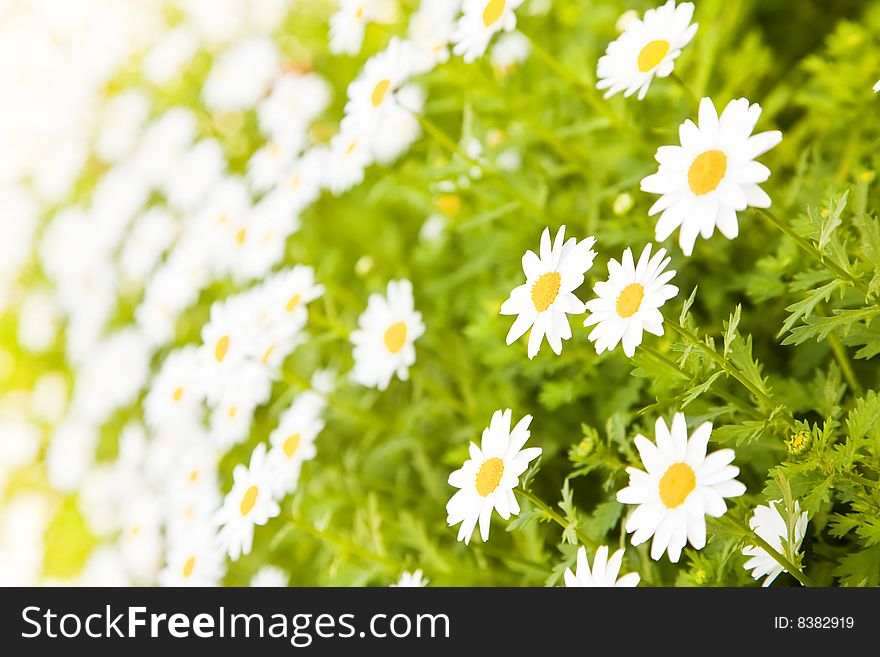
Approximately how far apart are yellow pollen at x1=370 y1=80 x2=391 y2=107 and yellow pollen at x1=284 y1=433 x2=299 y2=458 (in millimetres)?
722

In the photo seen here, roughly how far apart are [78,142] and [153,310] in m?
1.27

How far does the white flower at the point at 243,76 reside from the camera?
2877 millimetres

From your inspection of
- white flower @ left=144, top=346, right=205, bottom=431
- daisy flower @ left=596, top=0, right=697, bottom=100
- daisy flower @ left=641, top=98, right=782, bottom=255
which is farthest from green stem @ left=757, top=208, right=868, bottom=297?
white flower @ left=144, top=346, right=205, bottom=431

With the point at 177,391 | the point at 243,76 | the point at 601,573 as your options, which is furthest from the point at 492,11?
the point at 243,76

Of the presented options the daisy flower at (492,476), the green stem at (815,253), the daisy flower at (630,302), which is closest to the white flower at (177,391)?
the daisy flower at (492,476)

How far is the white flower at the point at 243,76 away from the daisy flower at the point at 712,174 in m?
2.07

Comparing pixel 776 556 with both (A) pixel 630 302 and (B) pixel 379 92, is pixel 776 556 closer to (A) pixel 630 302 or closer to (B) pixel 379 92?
(A) pixel 630 302

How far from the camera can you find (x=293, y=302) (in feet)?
6.07

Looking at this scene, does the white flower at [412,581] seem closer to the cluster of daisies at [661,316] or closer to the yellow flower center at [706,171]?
the cluster of daisies at [661,316]

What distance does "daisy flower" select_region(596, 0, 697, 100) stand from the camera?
1296 millimetres

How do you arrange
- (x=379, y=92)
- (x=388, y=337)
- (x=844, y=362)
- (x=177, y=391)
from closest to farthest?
(x=844, y=362) < (x=379, y=92) < (x=388, y=337) < (x=177, y=391)

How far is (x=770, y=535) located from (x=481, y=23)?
1067 mm

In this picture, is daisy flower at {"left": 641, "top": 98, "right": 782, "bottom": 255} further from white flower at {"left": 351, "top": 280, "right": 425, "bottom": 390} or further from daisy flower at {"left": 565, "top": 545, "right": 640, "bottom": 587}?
white flower at {"left": 351, "top": 280, "right": 425, "bottom": 390}
